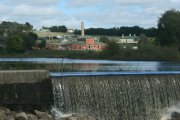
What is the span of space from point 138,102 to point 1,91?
6970 mm

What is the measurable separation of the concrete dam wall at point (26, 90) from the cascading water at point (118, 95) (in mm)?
453

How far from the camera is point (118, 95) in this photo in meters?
24.3

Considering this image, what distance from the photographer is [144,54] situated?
67.0 m

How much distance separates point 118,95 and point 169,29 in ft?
162

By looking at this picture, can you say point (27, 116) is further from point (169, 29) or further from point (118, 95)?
point (169, 29)

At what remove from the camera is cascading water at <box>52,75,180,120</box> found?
899 inches

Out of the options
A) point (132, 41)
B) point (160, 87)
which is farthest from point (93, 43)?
point (160, 87)

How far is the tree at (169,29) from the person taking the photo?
71750 mm

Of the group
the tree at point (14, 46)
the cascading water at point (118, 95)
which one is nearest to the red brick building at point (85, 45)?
the tree at point (14, 46)

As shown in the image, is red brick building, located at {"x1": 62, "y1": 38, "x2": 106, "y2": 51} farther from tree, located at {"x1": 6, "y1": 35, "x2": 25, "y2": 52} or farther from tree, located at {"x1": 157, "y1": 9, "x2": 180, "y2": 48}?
tree, located at {"x1": 6, "y1": 35, "x2": 25, "y2": 52}

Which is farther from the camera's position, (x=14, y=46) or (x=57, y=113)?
(x=14, y=46)

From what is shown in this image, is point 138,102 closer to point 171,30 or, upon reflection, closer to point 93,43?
point 171,30

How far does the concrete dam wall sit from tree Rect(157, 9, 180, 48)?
49.6m

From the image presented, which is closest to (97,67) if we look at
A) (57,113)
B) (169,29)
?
(57,113)
